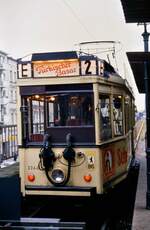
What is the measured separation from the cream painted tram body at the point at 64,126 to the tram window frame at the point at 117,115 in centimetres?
59

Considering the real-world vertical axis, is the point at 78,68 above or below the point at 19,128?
above

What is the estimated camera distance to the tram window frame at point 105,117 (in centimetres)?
1020

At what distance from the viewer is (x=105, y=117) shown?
10516 mm

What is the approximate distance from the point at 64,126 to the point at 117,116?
191cm

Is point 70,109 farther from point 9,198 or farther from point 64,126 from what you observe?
point 9,198

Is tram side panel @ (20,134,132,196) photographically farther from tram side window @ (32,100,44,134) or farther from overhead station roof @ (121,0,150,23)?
overhead station roof @ (121,0,150,23)

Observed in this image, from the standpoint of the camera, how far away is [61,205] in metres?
11.5

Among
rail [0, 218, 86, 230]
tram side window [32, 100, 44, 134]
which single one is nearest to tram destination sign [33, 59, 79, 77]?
tram side window [32, 100, 44, 134]

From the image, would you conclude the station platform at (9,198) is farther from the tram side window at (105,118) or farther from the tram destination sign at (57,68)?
the tram destination sign at (57,68)


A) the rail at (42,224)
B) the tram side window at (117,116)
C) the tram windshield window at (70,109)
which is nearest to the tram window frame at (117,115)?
the tram side window at (117,116)

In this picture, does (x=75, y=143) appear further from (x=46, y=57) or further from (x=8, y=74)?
(x=8, y=74)

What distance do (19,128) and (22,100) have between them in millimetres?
581

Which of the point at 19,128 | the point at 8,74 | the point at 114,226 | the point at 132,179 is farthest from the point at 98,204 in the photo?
the point at 8,74

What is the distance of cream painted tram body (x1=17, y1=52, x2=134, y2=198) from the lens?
9828 millimetres
